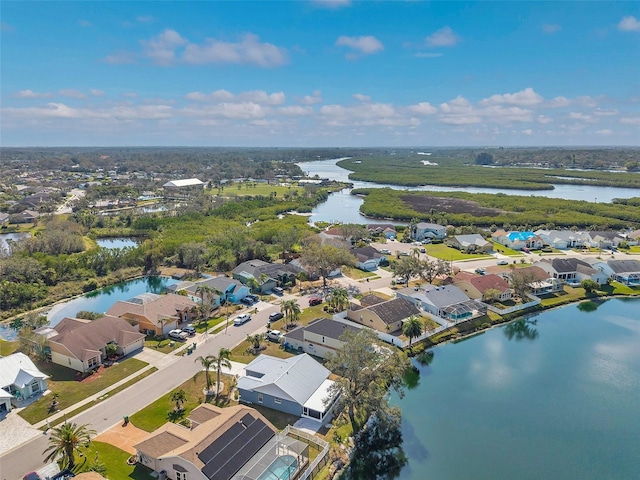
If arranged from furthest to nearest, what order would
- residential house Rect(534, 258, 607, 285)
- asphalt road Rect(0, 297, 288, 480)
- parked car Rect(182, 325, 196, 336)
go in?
residential house Rect(534, 258, 607, 285) < parked car Rect(182, 325, 196, 336) < asphalt road Rect(0, 297, 288, 480)

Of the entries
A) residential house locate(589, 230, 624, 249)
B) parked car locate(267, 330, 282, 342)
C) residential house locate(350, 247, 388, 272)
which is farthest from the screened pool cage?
residential house locate(589, 230, 624, 249)

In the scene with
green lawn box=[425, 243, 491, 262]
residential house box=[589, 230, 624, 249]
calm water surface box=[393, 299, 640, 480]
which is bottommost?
calm water surface box=[393, 299, 640, 480]

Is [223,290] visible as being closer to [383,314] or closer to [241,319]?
[241,319]

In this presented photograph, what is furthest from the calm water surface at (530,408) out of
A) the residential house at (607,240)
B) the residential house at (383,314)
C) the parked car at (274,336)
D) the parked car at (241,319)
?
the residential house at (607,240)

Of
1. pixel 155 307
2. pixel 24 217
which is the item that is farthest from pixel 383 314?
pixel 24 217

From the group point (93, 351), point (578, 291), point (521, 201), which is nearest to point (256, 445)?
point (93, 351)

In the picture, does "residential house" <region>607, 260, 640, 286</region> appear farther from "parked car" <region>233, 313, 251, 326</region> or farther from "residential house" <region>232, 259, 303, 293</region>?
"parked car" <region>233, 313, 251, 326</region>

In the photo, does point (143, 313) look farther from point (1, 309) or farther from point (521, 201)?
point (521, 201)
